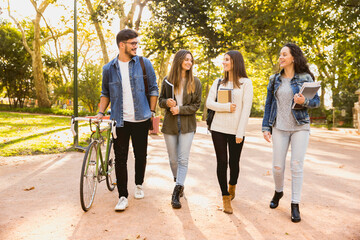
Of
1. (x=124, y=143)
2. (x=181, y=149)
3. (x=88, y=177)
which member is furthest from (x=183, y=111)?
(x=88, y=177)

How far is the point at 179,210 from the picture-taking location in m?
3.90

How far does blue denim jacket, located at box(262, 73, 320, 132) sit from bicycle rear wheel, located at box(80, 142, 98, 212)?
2094mm

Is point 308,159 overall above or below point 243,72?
below

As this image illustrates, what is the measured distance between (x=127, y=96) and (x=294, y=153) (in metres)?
2.05

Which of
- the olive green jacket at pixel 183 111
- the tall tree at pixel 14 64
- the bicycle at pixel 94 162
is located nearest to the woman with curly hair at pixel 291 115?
the olive green jacket at pixel 183 111

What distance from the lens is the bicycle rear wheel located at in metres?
3.66

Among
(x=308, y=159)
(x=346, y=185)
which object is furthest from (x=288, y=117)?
(x=308, y=159)

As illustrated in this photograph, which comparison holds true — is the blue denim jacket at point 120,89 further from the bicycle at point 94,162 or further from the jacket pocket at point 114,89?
the bicycle at point 94,162

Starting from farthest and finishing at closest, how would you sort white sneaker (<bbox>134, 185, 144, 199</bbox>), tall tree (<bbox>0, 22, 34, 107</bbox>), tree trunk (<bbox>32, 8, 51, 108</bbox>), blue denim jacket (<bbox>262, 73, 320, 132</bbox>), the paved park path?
tall tree (<bbox>0, 22, 34, 107</bbox>)
tree trunk (<bbox>32, 8, 51, 108</bbox>)
white sneaker (<bbox>134, 185, 144, 199</bbox>)
blue denim jacket (<bbox>262, 73, 320, 132</bbox>)
the paved park path

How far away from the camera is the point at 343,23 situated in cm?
1172

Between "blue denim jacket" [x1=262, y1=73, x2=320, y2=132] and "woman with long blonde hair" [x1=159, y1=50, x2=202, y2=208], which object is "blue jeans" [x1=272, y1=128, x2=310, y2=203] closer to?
"blue denim jacket" [x1=262, y1=73, x2=320, y2=132]

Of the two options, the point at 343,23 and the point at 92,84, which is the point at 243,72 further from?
the point at 92,84

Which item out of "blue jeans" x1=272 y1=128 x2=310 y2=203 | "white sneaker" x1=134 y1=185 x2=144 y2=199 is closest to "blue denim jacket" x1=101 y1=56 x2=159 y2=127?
"white sneaker" x1=134 y1=185 x2=144 y2=199

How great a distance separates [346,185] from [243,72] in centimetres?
287
